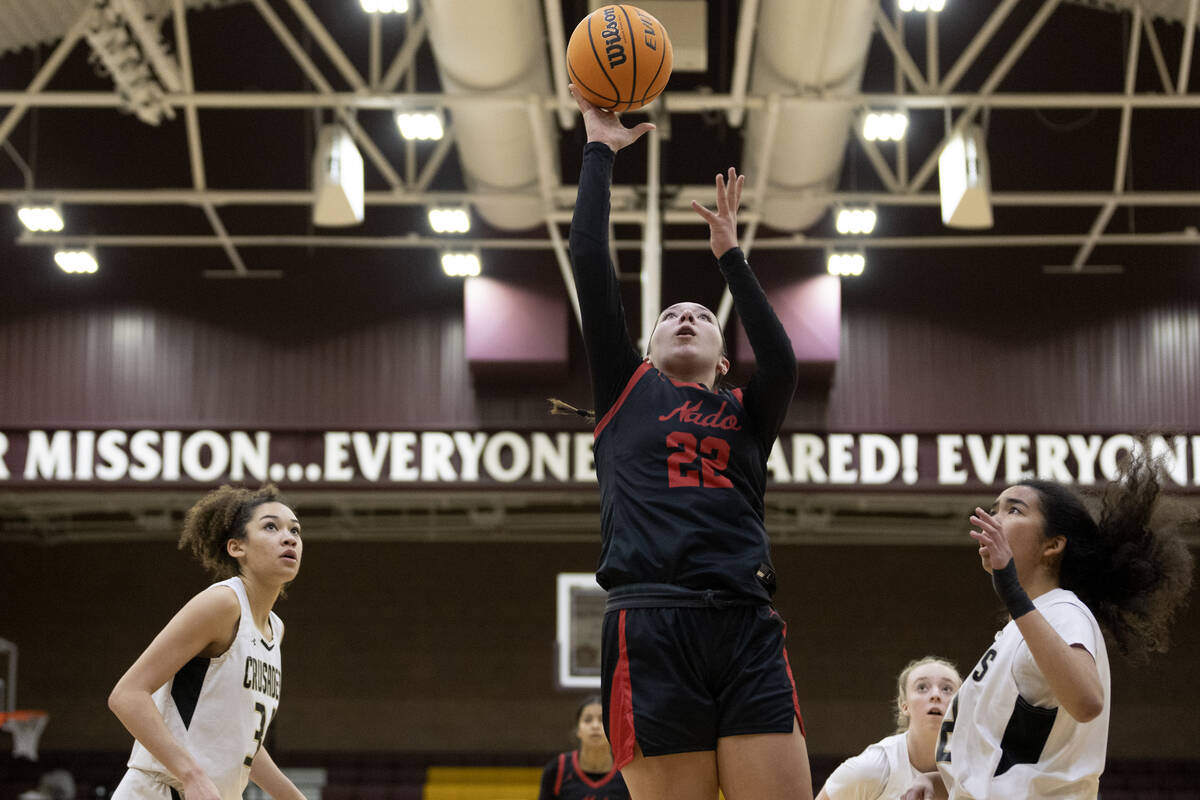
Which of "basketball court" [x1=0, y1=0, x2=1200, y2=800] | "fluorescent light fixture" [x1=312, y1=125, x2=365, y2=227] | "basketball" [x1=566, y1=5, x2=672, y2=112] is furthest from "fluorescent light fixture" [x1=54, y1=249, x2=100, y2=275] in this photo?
"basketball" [x1=566, y1=5, x2=672, y2=112]

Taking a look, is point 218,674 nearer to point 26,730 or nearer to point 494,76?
point 494,76

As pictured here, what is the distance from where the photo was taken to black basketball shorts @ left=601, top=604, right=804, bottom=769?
3068 mm

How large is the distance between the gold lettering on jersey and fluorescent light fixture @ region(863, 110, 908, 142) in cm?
788

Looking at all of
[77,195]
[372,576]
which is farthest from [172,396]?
[372,576]

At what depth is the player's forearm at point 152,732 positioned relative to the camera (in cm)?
389

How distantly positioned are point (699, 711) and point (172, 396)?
1289 centimetres

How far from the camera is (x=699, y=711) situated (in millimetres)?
3076

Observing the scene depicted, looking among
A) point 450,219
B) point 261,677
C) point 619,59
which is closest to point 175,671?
point 261,677

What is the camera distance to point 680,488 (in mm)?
3238

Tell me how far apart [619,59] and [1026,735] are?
2181mm

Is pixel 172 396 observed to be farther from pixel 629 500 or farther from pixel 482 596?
pixel 629 500

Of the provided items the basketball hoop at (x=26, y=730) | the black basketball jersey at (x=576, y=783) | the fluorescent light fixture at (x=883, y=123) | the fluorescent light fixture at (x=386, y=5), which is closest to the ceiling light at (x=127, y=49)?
the fluorescent light fixture at (x=386, y=5)

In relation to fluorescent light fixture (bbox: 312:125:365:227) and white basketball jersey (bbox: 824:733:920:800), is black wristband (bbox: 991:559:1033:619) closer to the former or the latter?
white basketball jersey (bbox: 824:733:920:800)

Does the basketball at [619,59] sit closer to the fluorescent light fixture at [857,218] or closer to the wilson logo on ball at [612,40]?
the wilson logo on ball at [612,40]
